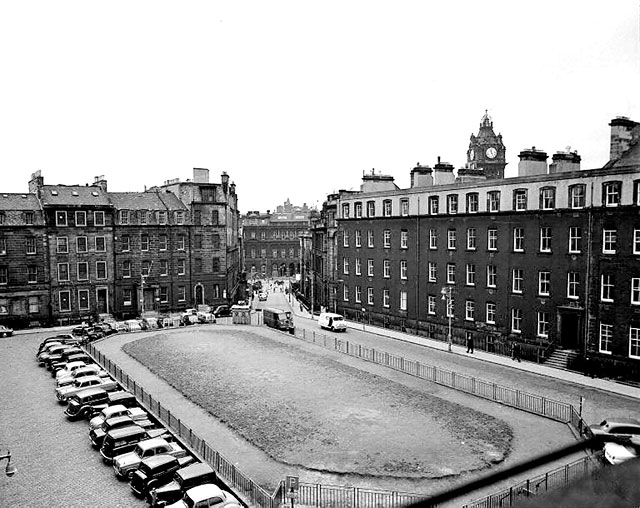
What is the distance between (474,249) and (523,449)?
20.6 meters

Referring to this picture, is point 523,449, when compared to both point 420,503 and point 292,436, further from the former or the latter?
point 420,503

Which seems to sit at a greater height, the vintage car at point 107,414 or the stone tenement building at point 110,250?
the stone tenement building at point 110,250

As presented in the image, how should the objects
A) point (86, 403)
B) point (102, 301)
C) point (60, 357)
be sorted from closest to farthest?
1. point (86, 403)
2. point (60, 357)
3. point (102, 301)

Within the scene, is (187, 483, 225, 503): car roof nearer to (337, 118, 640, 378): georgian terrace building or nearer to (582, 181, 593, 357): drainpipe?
(337, 118, 640, 378): georgian terrace building

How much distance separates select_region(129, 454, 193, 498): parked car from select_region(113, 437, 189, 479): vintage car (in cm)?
38

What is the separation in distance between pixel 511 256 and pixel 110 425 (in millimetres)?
24631

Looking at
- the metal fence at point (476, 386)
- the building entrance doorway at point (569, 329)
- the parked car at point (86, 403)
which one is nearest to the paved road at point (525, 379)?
the metal fence at point (476, 386)

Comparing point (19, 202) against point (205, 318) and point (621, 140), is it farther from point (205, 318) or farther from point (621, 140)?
point (621, 140)

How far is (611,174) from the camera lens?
90.2 ft

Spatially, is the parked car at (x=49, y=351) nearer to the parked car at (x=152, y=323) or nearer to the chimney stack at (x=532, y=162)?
the parked car at (x=152, y=323)

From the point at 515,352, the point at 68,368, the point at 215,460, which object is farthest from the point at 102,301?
the point at 215,460

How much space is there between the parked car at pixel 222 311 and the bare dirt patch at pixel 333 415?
2031cm

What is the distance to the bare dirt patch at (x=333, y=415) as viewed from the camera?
16438mm

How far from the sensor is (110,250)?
50.7 meters
